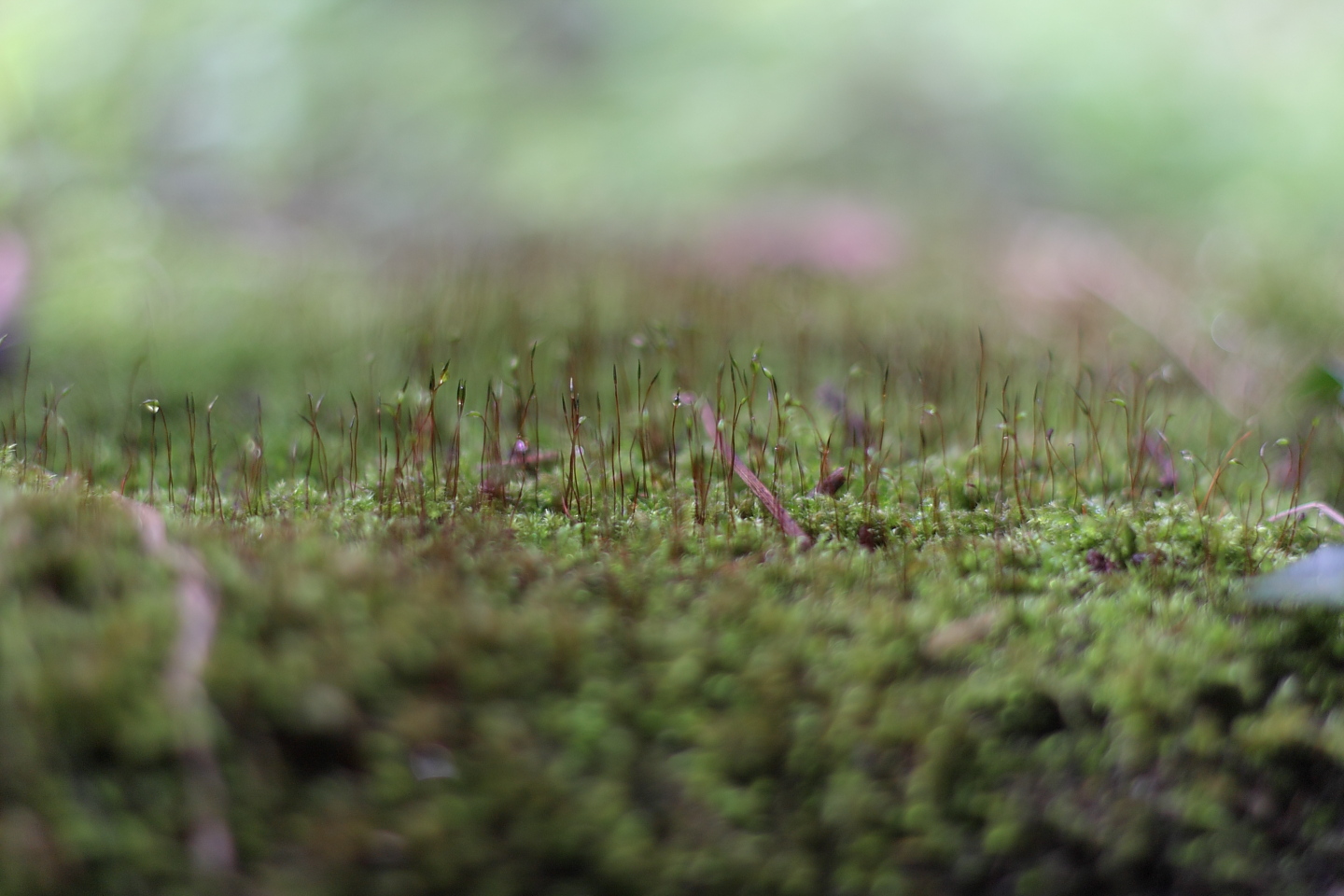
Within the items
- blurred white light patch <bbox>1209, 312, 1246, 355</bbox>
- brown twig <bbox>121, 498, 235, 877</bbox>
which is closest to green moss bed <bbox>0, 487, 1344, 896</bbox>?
brown twig <bbox>121, 498, 235, 877</bbox>

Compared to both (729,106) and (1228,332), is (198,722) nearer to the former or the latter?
(1228,332)

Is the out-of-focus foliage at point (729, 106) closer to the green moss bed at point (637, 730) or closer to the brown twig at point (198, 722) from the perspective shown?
the green moss bed at point (637, 730)

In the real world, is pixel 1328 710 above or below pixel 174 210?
below

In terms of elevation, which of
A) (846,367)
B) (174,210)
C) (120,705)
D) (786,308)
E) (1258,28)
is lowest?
(120,705)

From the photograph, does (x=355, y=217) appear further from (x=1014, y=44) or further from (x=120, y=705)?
(x=120, y=705)

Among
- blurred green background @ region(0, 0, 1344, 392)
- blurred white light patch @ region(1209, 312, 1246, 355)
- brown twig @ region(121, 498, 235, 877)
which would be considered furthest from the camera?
blurred green background @ region(0, 0, 1344, 392)

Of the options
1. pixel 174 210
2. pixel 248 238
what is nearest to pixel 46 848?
pixel 248 238

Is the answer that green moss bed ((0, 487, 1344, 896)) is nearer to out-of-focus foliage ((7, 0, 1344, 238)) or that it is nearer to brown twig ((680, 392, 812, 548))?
brown twig ((680, 392, 812, 548))

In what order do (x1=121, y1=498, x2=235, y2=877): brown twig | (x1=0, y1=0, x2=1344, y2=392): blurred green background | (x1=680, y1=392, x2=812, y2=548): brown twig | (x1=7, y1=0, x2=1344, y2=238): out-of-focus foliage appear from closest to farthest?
1. (x1=121, y1=498, x2=235, y2=877): brown twig
2. (x1=680, y1=392, x2=812, y2=548): brown twig
3. (x1=0, y1=0, x2=1344, y2=392): blurred green background
4. (x1=7, y1=0, x2=1344, y2=238): out-of-focus foliage
